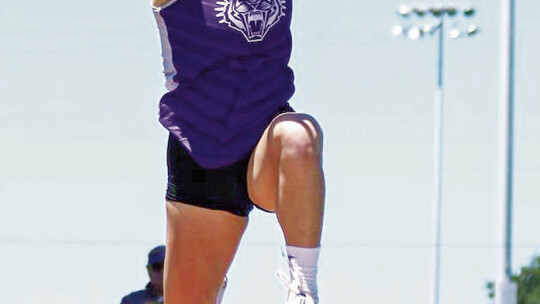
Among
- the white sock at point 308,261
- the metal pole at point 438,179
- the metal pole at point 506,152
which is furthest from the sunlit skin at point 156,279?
the metal pole at point 438,179

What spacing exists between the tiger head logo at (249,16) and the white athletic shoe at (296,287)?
75cm

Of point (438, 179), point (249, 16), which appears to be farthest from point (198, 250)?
point (438, 179)

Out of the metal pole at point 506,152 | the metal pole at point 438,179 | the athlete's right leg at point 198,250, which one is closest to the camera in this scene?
the athlete's right leg at point 198,250

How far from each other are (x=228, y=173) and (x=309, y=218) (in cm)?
44

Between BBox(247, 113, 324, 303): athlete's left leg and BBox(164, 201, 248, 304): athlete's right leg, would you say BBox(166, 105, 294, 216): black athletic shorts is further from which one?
BBox(247, 113, 324, 303): athlete's left leg

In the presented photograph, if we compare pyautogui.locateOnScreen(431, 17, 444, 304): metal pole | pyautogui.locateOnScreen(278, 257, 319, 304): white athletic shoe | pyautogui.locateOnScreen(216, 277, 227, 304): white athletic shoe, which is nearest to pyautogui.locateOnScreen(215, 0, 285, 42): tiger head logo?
pyautogui.locateOnScreen(278, 257, 319, 304): white athletic shoe

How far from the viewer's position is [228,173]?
620 centimetres

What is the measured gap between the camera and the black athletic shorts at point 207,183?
6.20m

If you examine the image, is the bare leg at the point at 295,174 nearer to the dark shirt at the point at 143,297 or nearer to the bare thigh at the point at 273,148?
the bare thigh at the point at 273,148

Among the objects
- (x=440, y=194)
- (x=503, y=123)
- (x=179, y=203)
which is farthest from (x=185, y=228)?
(x=440, y=194)

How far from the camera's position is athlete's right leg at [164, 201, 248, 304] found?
20.7ft

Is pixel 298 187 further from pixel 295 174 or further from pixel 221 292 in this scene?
pixel 221 292

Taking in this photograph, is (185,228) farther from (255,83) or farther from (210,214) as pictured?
(255,83)

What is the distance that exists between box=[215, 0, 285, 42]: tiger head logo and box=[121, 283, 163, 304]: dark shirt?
3.66 metres
